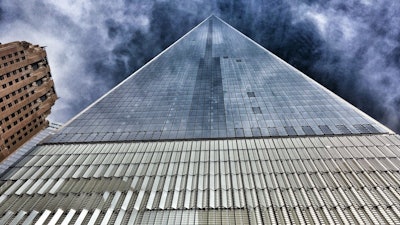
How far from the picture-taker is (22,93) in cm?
13225

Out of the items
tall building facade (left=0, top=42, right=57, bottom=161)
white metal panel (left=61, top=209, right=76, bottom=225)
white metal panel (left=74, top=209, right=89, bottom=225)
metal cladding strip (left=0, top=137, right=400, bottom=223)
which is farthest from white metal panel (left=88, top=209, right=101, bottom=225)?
tall building facade (left=0, top=42, right=57, bottom=161)

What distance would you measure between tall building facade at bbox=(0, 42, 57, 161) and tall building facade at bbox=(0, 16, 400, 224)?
76.7m

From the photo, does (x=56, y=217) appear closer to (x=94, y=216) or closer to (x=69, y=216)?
(x=69, y=216)

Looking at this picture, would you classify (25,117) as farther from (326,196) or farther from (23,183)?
(326,196)

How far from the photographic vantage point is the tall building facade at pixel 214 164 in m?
33.1

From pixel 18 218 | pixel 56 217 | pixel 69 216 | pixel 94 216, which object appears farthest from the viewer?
pixel 18 218

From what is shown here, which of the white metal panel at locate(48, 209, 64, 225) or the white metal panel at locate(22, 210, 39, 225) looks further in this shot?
the white metal panel at locate(22, 210, 39, 225)

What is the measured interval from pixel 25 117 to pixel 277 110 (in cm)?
13032

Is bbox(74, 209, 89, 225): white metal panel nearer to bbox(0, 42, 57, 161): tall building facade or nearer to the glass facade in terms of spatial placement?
the glass facade

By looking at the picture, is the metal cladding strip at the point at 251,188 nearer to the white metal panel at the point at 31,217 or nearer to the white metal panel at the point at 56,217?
the white metal panel at the point at 56,217

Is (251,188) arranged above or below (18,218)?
above

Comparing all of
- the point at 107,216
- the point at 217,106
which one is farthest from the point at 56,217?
the point at 217,106

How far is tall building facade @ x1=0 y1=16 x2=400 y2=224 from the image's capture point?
3312 centimetres

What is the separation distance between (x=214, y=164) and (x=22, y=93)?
426 feet
